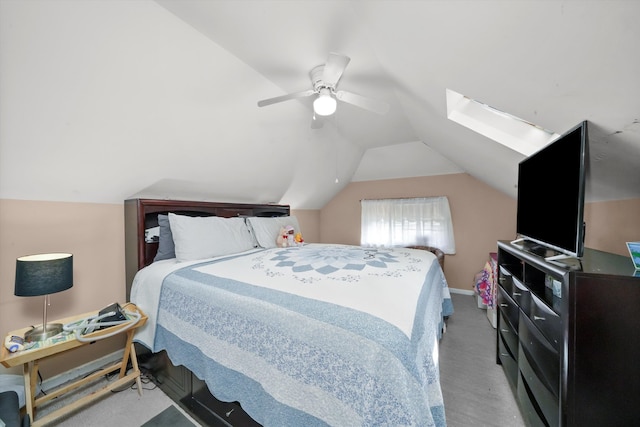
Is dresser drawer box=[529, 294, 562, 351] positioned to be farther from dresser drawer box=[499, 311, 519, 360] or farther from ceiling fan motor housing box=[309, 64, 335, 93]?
ceiling fan motor housing box=[309, 64, 335, 93]

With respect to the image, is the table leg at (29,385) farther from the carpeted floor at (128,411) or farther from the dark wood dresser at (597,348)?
the dark wood dresser at (597,348)

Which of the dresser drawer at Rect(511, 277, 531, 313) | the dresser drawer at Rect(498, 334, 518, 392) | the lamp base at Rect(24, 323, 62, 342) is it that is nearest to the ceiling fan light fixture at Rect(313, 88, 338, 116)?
the dresser drawer at Rect(511, 277, 531, 313)

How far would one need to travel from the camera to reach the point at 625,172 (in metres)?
1.23

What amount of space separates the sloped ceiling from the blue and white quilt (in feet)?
3.43

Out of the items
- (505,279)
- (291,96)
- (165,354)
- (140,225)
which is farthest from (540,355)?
(140,225)

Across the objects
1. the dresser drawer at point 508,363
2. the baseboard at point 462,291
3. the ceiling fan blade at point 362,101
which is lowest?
the baseboard at point 462,291

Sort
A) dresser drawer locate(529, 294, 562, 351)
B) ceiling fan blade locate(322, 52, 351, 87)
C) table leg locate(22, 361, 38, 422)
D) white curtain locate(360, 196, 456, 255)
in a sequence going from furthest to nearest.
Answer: white curtain locate(360, 196, 456, 255), ceiling fan blade locate(322, 52, 351, 87), table leg locate(22, 361, 38, 422), dresser drawer locate(529, 294, 562, 351)

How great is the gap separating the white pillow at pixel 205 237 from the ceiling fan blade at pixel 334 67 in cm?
170

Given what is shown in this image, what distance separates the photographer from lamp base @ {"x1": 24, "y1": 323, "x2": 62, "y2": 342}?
1.38 metres

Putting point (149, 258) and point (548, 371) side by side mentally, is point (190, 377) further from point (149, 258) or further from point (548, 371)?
point (548, 371)

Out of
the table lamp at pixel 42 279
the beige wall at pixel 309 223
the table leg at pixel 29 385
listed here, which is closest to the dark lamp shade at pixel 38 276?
the table lamp at pixel 42 279

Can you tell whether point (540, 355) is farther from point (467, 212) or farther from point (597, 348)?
point (467, 212)

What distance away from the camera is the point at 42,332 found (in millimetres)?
1410

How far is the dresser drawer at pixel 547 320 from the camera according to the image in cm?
96
